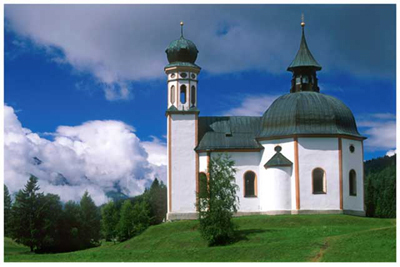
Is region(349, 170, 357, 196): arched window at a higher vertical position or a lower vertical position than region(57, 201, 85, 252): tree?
higher

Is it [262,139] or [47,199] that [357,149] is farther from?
[47,199]

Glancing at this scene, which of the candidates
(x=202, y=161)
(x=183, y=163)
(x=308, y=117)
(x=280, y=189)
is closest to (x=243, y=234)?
(x=280, y=189)

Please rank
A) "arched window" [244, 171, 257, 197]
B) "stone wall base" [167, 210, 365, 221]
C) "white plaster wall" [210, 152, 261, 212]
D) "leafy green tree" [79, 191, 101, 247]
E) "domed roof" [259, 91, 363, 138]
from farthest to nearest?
1. "leafy green tree" [79, 191, 101, 247]
2. "arched window" [244, 171, 257, 197]
3. "white plaster wall" [210, 152, 261, 212]
4. "domed roof" [259, 91, 363, 138]
5. "stone wall base" [167, 210, 365, 221]

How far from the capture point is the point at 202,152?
54.7 metres

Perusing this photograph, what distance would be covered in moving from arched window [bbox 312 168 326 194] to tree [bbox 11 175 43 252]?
23945 millimetres

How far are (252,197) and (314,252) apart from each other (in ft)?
64.4

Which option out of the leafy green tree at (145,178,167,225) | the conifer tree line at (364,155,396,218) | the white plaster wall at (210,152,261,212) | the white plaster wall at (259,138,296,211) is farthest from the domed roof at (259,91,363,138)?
the leafy green tree at (145,178,167,225)

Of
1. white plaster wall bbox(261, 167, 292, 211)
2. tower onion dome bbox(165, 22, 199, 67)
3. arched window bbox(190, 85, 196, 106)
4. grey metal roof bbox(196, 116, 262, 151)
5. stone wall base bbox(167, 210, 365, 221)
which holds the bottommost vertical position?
stone wall base bbox(167, 210, 365, 221)

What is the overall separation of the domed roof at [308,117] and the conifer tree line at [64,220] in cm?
1711

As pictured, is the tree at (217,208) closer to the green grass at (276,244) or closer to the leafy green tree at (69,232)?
the green grass at (276,244)

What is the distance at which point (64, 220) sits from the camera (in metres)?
63.6

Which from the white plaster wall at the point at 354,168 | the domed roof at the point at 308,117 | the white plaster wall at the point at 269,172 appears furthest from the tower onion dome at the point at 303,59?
the white plaster wall at the point at 354,168

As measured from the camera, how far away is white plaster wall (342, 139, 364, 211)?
5241 cm

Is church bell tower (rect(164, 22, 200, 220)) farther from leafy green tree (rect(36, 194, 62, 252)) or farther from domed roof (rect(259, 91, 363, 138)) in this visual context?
leafy green tree (rect(36, 194, 62, 252))
